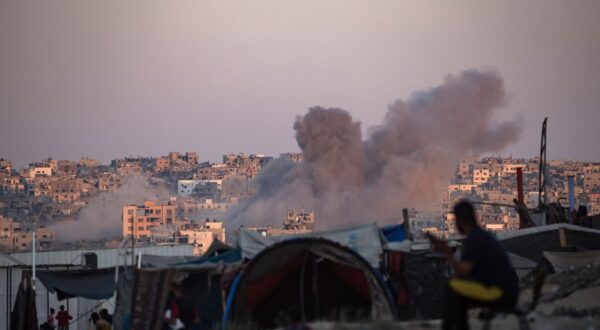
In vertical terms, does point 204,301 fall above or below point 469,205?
below

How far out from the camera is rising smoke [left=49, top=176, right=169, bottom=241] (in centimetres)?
13038

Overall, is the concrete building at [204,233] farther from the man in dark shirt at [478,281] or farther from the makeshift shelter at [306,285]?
the man in dark shirt at [478,281]

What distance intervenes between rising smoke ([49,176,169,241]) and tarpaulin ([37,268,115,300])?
10021cm

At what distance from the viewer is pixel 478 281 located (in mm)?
10922

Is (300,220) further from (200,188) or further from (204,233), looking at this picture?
(200,188)

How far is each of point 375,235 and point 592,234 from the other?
24.6 ft

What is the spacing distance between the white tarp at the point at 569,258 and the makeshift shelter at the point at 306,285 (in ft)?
21.9

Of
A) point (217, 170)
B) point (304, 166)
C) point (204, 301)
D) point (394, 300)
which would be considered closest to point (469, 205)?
point (394, 300)

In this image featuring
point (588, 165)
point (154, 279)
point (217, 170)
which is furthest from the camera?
point (217, 170)

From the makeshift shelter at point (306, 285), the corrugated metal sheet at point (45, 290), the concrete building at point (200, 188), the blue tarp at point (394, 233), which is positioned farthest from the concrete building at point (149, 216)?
the makeshift shelter at point (306, 285)

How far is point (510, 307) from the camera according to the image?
1103 centimetres

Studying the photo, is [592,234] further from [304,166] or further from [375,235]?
[304,166]

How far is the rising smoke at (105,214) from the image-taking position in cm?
13038

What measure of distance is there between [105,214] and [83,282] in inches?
4658
